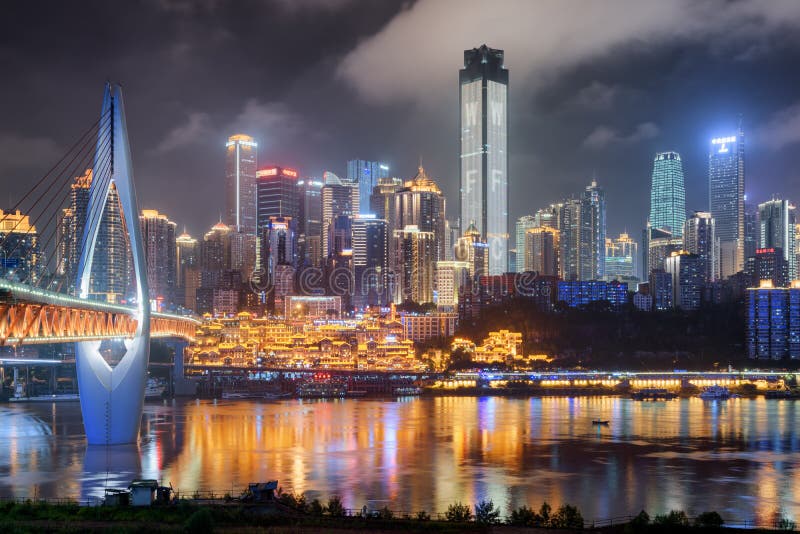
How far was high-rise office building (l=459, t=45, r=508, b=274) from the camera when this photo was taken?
151 metres

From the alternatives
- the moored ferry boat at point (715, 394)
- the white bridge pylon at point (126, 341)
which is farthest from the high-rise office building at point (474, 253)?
the white bridge pylon at point (126, 341)

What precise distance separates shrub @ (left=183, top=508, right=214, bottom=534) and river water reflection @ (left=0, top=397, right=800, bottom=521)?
778 cm

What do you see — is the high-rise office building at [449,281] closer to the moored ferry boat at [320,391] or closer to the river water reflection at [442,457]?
the moored ferry boat at [320,391]

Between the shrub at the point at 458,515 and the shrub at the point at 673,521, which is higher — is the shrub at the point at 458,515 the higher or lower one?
the lower one

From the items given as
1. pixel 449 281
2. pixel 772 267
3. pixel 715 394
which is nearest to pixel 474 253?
pixel 449 281

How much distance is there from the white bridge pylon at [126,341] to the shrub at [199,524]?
15.4 meters

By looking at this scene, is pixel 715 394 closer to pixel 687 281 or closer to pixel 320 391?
pixel 320 391

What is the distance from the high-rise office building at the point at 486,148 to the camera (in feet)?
495

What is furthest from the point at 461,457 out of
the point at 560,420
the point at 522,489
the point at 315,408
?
the point at 315,408

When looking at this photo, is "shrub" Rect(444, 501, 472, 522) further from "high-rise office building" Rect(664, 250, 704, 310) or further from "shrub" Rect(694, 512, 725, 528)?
"high-rise office building" Rect(664, 250, 704, 310)

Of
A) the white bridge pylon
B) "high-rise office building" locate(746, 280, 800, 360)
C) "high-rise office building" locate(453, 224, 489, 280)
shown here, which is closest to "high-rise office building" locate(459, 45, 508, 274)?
"high-rise office building" locate(453, 224, 489, 280)

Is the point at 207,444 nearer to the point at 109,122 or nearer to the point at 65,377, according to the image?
the point at 109,122

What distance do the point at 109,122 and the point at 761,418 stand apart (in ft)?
124

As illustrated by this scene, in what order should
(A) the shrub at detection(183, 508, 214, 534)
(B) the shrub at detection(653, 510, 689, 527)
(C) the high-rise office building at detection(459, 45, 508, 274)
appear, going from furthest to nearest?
(C) the high-rise office building at detection(459, 45, 508, 274) → (B) the shrub at detection(653, 510, 689, 527) → (A) the shrub at detection(183, 508, 214, 534)
